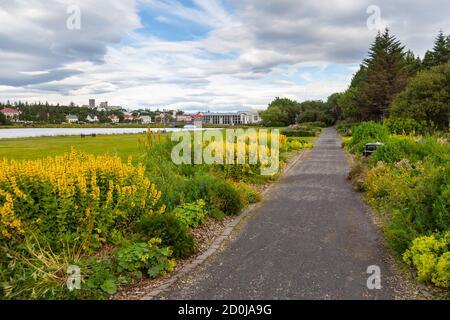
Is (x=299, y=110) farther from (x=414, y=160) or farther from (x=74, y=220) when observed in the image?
(x=74, y=220)

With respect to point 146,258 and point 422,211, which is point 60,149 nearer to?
point 146,258

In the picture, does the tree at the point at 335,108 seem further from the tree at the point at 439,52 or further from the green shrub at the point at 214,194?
the green shrub at the point at 214,194

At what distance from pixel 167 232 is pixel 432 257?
384 centimetres

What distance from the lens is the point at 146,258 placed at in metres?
5.58

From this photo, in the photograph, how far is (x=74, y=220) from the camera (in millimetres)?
6016

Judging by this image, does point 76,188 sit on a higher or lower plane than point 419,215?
higher

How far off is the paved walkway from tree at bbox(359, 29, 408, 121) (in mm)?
51974

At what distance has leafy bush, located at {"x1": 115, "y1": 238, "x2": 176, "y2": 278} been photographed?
18.0ft

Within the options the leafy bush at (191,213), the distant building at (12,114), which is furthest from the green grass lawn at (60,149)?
the distant building at (12,114)

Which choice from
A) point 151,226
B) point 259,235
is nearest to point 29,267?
point 151,226

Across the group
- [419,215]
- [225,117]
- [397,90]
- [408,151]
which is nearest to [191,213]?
[419,215]

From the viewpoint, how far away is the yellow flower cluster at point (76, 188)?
223 inches

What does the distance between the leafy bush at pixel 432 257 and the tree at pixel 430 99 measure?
32664mm

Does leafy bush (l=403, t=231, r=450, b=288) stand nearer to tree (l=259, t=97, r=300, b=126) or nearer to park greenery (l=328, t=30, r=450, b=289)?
park greenery (l=328, t=30, r=450, b=289)
